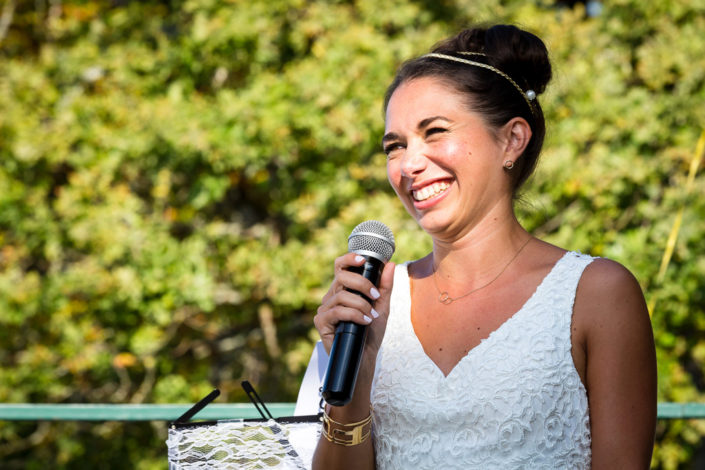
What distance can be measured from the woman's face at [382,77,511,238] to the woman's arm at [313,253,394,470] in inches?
10.2

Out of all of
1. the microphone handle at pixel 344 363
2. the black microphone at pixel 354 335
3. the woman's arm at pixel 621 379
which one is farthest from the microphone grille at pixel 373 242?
the woman's arm at pixel 621 379

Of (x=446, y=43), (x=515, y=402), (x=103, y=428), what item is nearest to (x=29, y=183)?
(x=103, y=428)

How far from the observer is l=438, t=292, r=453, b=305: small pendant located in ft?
6.35

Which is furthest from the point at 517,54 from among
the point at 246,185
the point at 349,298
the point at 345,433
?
the point at 246,185

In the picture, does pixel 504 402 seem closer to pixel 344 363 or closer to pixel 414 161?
pixel 344 363

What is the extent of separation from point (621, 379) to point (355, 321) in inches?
24.7

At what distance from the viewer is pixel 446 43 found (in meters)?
2.03

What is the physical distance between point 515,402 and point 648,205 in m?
3.31

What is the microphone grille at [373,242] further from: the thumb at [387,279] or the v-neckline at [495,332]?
the v-neckline at [495,332]

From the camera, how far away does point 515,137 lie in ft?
6.22

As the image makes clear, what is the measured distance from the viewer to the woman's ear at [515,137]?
1.87 metres

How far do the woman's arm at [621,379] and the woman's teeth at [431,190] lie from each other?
0.48 meters

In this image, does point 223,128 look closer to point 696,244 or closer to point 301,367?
point 301,367

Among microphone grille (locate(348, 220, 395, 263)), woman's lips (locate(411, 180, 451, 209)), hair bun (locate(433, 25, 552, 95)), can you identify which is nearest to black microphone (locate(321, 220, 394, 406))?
microphone grille (locate(348, 220, 395, 263))
